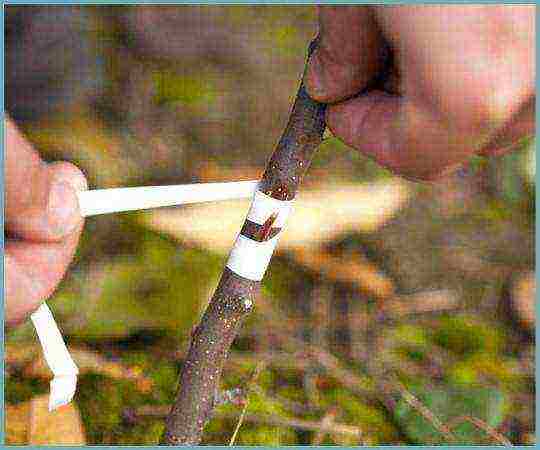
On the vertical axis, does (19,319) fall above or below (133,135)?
above

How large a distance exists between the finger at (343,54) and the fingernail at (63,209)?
180 millimetres

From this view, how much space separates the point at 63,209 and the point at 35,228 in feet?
0.08

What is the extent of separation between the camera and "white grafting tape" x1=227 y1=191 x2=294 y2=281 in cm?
55

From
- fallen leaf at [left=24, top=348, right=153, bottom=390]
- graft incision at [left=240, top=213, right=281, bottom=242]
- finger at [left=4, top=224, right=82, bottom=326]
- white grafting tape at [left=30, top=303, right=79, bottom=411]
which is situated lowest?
fallen leaf at [left=24, top=348, right=153, bottom=390]

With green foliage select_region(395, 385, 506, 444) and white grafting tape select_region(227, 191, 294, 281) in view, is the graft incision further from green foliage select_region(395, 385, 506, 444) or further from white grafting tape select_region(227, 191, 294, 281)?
green foliage select_region(395, 385, 506, 444)

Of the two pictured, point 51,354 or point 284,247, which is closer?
point 51,354

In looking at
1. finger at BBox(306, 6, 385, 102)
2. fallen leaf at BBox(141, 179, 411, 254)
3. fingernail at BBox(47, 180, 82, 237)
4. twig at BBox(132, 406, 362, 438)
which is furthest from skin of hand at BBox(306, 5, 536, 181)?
fallen leaf at BBox(141, 179, 411, 254)

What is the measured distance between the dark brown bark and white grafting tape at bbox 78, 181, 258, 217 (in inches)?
1.0

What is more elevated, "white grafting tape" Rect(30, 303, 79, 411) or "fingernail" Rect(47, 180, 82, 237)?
"fingernail" Rect(47, 180, 82, 237)

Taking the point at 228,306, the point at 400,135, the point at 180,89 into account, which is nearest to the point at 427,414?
the point at 228,306

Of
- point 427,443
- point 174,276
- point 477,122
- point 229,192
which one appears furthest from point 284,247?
point 477,122

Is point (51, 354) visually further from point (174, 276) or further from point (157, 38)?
point (157, 38)

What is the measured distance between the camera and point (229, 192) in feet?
1.84

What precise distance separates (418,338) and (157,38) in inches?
28.7
